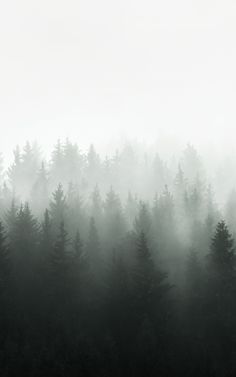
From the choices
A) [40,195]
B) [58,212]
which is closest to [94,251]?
[58,212]

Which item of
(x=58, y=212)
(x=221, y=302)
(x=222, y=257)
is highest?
(x=58, y=212)

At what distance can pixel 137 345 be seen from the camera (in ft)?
135

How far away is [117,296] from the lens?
151 ft

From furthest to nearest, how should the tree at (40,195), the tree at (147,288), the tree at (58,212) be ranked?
the tree at (40,195) → the tree at (58,212) → the tree at (147,288)

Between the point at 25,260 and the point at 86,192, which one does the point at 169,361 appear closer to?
the point at 25,260

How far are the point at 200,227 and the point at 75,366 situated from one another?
30.9 m

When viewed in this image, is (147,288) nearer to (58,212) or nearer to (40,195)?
(58,212)

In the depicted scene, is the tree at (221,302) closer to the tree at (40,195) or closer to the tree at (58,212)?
the tree at (58,212)

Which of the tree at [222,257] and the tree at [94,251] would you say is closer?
the tree at [222,257]

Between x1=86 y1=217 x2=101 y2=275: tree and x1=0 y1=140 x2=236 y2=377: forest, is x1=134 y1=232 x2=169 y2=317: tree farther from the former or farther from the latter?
x1=86 y1=217 x2=101 y2=275: tree

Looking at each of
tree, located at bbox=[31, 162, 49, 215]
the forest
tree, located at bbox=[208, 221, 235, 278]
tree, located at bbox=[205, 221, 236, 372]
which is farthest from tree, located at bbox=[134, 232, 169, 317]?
tree, located at bbox=[31, 162, 49, 215]

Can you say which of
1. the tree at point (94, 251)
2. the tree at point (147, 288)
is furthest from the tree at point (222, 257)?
the tree at point (94, 251)

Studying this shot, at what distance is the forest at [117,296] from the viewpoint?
3847 centimetres

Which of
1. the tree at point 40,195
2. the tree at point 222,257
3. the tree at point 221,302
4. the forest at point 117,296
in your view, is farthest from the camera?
the tree at point 40,195
